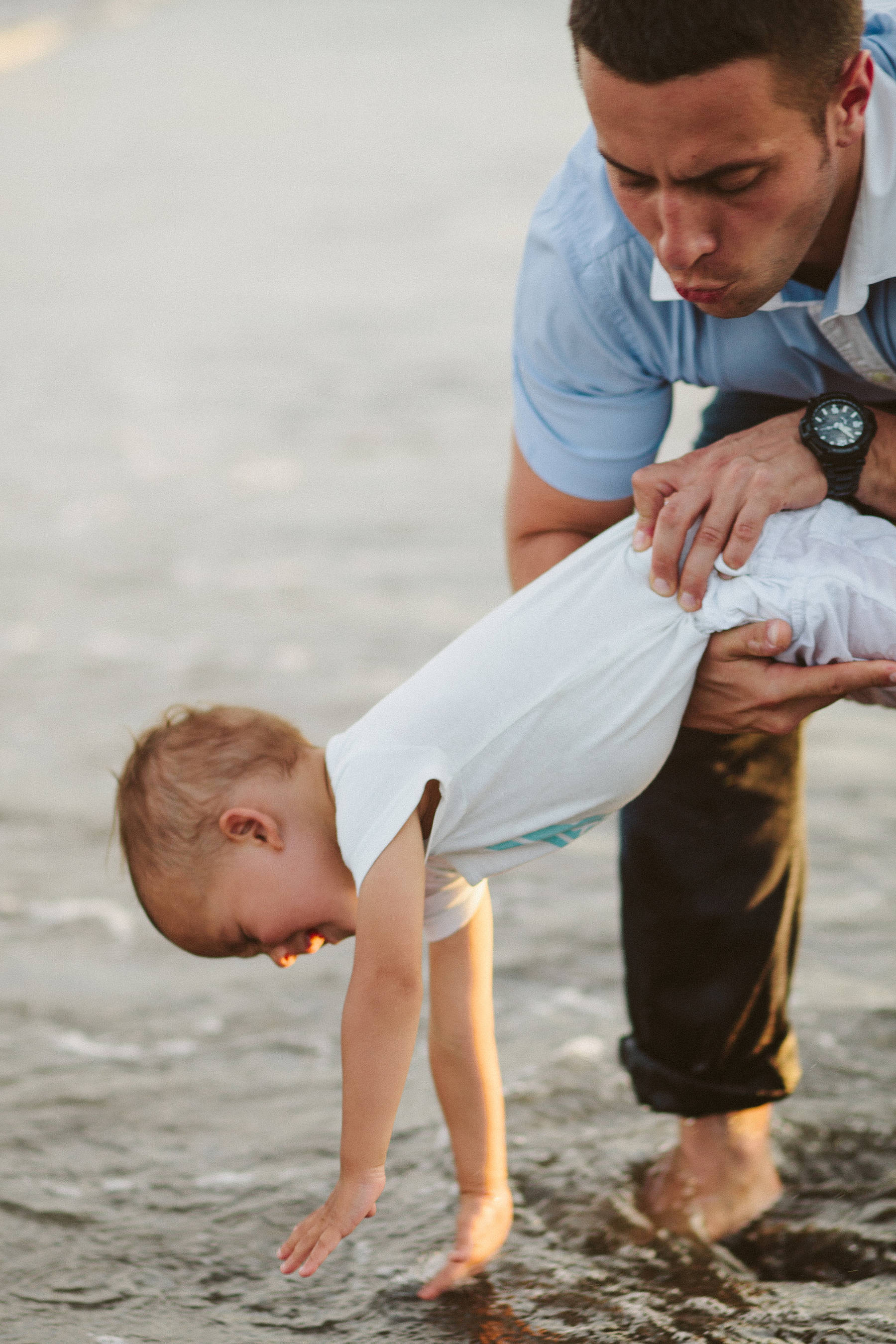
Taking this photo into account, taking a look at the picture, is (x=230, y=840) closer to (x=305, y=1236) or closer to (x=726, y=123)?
(x=305, y=1236)

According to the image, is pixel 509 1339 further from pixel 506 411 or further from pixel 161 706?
pixel 506 411

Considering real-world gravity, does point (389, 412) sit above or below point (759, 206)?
below

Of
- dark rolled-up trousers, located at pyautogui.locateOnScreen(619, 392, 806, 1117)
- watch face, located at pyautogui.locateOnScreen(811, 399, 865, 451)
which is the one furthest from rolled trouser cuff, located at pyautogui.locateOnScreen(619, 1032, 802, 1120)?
watch face, located at pyautogui.locateOnScreen(811, 399, 865, 451)

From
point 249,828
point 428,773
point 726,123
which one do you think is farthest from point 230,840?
point 726,123

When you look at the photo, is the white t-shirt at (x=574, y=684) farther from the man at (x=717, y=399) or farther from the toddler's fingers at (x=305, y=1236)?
the toddler's fingers at (x=305, y=1236)

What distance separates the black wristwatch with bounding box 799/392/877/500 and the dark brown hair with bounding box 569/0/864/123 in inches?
15.0

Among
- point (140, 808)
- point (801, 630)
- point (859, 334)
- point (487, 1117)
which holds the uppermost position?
point (859, 334)

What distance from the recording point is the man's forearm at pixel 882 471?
6.47ft

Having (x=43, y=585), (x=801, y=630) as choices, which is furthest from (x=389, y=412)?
(x=801, y=630)

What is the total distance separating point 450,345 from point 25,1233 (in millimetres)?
5793

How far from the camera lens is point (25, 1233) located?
2.27 meters

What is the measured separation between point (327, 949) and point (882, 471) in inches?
66.0

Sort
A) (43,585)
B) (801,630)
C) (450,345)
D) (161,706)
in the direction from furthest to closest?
(450,345) < (43,585) < (161,706) < (801,630)

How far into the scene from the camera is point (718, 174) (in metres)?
1.73
